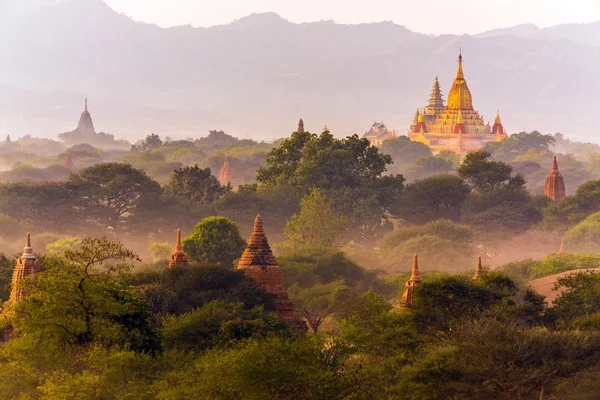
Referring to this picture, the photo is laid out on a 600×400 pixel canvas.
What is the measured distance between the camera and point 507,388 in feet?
119

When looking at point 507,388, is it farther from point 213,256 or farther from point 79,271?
point 213,256

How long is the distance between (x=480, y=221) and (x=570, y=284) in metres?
45.9

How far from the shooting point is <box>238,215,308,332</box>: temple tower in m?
45.9

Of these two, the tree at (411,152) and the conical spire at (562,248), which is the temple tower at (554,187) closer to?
the conical spire at (562,248)

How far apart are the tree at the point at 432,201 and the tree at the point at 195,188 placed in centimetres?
1238

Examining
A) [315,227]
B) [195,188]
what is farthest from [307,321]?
[195,188]

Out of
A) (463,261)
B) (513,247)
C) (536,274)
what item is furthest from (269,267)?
(513,247)

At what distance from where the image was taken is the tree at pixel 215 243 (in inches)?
2552

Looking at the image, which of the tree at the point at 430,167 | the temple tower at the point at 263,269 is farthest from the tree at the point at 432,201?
the tree at the point at 430,167

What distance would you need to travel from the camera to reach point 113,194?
94.2 m

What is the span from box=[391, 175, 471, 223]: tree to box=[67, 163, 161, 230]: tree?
1692cm

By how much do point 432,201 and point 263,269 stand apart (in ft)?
175

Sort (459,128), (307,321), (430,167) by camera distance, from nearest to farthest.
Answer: (307,321)
(430,167)
(459,128)

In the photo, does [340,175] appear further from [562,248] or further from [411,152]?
[411,152]
